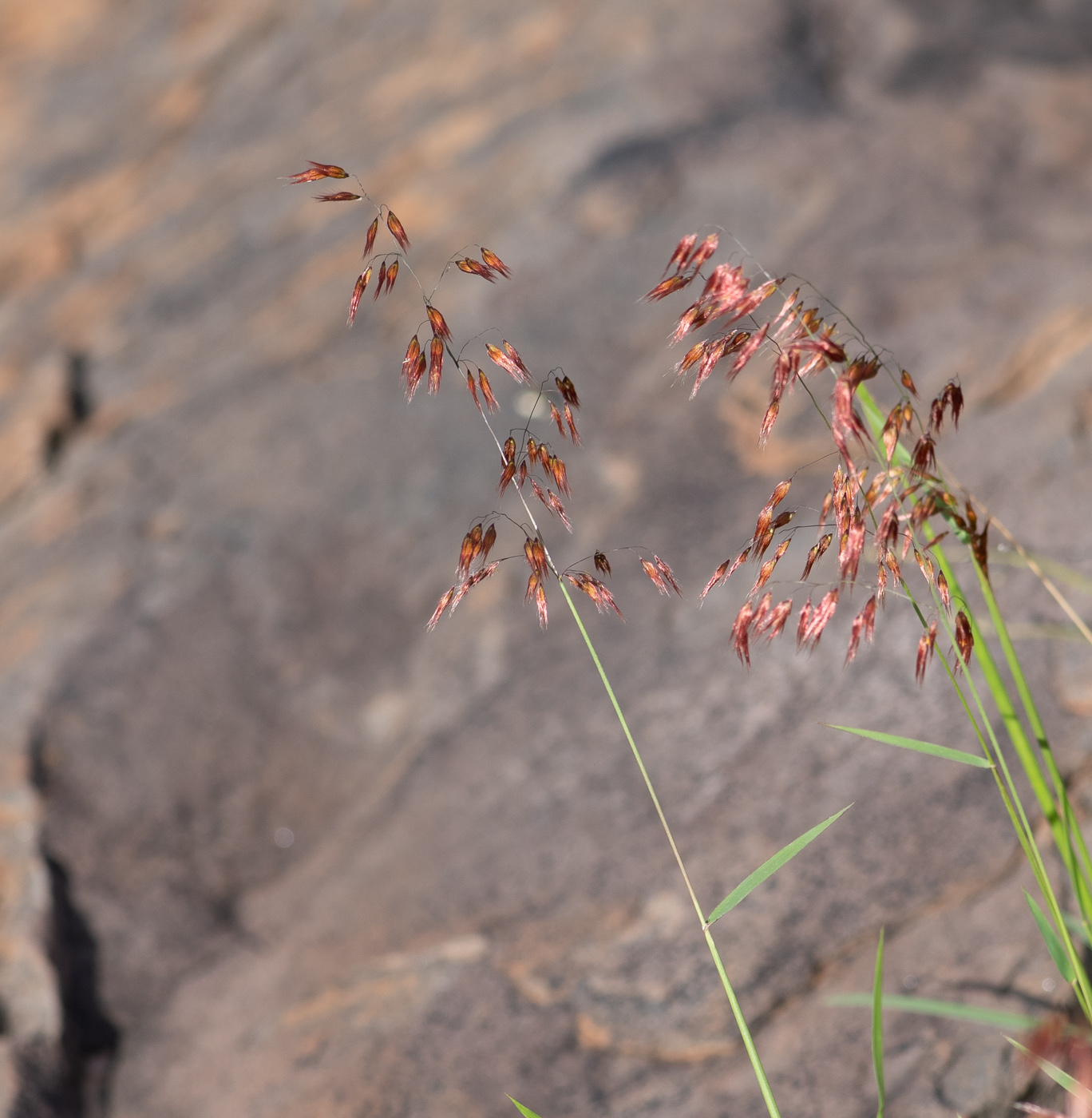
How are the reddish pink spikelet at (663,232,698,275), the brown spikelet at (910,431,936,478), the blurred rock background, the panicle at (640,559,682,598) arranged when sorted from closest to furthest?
the brown spikelet at (910,431,936,478)
the reddish pink spikelet at (663,232,698,275)
the panicle at (640,559,682,598)
the blurred rock background

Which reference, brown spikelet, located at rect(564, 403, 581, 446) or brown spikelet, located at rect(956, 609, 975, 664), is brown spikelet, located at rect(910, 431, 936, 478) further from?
brown spikelet, located at rect(564, 403, 581, 446)

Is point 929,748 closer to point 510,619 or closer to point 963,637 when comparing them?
point 963,637

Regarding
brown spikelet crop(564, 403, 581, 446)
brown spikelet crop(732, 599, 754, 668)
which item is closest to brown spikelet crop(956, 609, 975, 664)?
brown spikelet crop(732, 599, 754, 668)

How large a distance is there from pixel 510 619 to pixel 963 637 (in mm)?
2335

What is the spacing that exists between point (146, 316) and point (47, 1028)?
3.68m

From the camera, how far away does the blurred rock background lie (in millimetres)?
2350

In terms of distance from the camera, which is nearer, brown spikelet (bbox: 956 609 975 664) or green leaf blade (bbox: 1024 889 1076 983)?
brown spikelet (bbox: 956 609 975 664)

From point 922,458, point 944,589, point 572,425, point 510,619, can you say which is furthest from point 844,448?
point 510,619

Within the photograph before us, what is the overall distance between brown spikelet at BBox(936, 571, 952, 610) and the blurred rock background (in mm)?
1203

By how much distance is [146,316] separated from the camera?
5176mm

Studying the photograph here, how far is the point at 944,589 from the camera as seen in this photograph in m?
1.15

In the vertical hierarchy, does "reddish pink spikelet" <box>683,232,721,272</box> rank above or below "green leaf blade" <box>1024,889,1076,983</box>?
above

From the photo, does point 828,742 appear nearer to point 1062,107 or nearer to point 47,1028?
point 47,1028

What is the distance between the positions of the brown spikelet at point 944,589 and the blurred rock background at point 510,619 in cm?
120
